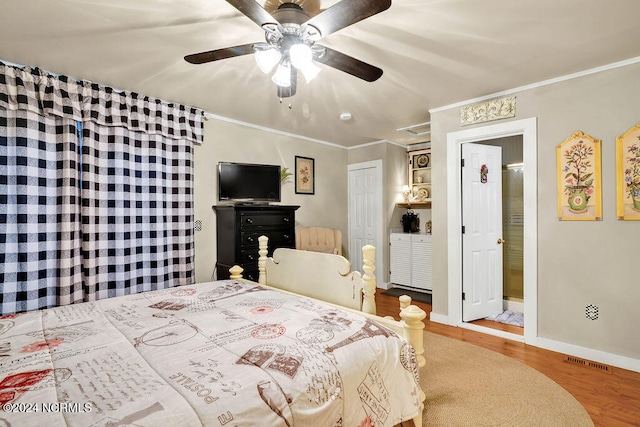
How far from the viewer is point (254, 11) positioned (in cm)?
137

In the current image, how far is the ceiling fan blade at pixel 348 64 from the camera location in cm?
166

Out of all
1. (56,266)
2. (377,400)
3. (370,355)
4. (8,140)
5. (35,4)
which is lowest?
(377,400)

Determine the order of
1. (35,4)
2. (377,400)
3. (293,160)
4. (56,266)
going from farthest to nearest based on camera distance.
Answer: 1. (293,160)
2. (56,266)
3. (35,4)
4. (377,400)

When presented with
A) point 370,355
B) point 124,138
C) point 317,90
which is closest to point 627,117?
point 317,90

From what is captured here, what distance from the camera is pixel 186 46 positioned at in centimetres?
216

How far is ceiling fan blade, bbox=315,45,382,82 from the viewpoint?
166cm

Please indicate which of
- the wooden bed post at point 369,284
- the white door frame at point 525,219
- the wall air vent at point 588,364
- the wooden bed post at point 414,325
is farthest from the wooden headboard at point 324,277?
the wall air vent at point 588,364

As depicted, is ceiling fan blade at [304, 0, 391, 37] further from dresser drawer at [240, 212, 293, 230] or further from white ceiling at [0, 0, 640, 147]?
dresser drawer at [240, 212, 293, 230]

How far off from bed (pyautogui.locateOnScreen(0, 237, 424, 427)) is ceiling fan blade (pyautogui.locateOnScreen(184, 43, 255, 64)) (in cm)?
139

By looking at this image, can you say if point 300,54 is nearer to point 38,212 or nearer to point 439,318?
point 38,212

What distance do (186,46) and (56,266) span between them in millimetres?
2096

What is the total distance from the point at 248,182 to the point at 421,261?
9.44ft

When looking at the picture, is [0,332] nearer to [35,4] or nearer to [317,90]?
[35,4]

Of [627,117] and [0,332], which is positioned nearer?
[0,332]
